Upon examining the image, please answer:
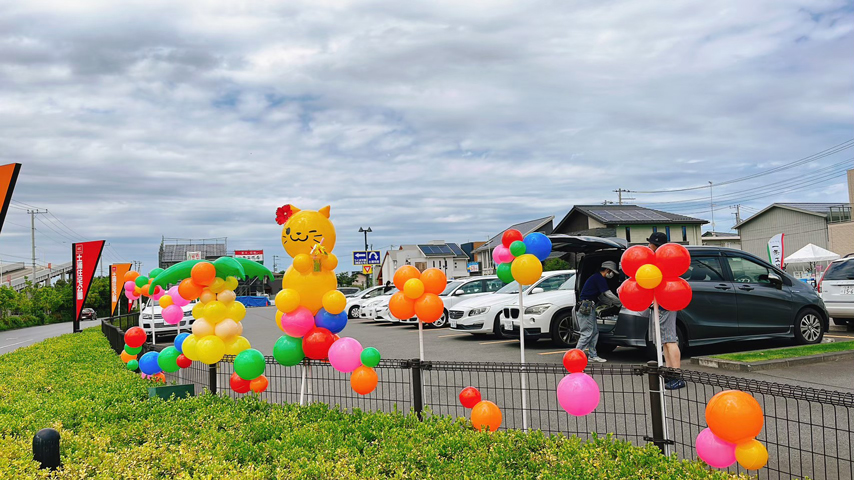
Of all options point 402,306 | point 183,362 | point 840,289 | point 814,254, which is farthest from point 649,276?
point 814,254

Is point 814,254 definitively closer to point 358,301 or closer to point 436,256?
point 358,301

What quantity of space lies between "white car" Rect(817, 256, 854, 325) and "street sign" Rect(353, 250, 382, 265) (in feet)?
99.4

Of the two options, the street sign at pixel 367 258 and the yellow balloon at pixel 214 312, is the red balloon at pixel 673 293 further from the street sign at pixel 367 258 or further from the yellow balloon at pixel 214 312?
the street sign at pixel 367 258

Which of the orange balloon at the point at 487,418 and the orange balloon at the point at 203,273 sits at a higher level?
the orange balloon at the point at 203,273

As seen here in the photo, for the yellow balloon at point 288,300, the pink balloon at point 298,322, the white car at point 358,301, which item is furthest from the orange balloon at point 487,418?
the white car at point 358,301

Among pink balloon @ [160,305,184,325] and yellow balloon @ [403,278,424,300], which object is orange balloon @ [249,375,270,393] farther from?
pink balloon @ [160,305,184,325]

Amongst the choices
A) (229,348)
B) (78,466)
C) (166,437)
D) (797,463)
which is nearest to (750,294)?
(797,463)

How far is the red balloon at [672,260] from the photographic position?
443cm

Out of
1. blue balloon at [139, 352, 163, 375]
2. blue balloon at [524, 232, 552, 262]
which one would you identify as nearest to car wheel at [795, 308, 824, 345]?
blue balloon at [524, 232, 552, 262]

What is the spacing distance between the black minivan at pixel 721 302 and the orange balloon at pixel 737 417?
16.7 feet

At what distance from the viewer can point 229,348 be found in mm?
6469

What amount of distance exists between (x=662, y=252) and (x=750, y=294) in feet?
18.3

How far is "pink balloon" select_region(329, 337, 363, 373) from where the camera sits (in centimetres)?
513

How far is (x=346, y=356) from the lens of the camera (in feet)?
16.8
